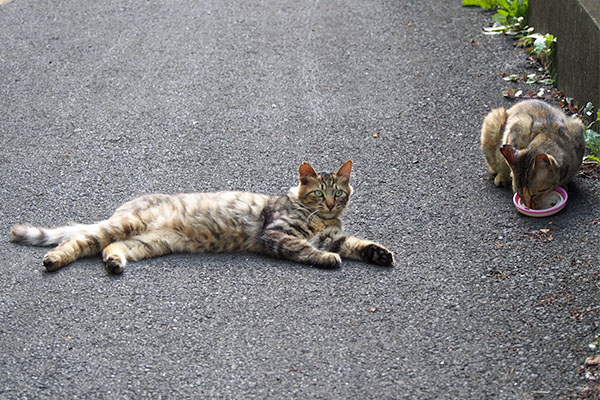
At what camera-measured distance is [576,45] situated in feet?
25.6

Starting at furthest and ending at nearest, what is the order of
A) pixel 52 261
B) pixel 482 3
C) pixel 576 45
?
pixel 482 3, pixel 576 45, pixel 52 261

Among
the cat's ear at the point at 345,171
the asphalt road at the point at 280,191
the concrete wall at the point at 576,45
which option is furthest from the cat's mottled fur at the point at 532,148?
the cat's ear at the point at 345,171

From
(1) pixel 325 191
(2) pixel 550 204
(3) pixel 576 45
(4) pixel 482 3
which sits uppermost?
(3) pixel 576 45

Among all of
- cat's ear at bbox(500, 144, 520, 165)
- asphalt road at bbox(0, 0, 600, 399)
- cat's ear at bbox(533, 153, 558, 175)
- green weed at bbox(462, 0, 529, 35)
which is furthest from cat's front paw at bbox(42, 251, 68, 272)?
green weed at bbox(462, 0, 529, 35)

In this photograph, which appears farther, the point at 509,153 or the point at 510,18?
the point at 510,18

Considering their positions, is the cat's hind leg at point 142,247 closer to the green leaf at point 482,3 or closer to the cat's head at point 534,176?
the cat's head at point 534,176

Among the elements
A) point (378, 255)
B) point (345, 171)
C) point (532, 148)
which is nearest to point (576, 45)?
point (532, 148)

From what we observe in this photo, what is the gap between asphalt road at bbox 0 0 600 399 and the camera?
14.4 ft

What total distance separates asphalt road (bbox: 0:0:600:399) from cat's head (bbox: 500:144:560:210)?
0.68 ft

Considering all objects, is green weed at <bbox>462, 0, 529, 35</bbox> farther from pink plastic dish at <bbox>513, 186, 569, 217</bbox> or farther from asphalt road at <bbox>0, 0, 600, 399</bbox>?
pink plastic dish at <bbox>513, 186, 569, 217</bbox>

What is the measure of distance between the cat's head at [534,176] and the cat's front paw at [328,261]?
1.82 meters

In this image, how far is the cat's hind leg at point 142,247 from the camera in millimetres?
5406

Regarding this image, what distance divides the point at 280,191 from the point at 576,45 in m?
3.61

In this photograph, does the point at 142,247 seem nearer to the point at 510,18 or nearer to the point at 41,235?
the point at 41,235
